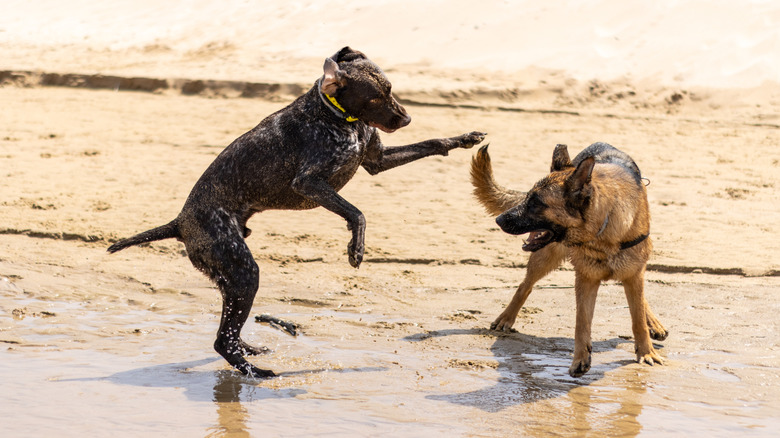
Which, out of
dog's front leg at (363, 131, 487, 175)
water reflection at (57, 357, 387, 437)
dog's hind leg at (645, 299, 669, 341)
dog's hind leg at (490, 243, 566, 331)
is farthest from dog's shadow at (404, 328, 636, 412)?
dog's front leg at (363, 131, 487, 175)

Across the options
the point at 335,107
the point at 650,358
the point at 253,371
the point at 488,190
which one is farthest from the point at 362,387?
the point at 650,358

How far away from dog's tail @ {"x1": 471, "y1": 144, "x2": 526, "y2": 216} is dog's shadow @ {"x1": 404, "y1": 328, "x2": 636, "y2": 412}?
95 centimetres

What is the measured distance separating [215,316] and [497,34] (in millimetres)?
10082

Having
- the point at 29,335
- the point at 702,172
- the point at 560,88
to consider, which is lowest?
the point at 29,335

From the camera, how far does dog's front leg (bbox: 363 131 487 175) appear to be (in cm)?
575

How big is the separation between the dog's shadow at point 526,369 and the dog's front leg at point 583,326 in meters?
0.09

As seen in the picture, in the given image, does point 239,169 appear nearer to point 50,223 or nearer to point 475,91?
point 50,223

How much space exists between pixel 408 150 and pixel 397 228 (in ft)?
11.0

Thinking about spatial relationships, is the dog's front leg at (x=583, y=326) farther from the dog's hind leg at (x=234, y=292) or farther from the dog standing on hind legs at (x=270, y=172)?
the dog's hind leg at (x=234, y=292)

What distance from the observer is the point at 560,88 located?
14047 millimetres

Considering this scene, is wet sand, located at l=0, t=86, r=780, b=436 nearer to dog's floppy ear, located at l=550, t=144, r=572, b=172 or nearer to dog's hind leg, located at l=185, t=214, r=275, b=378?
dog's hind leg, located at l=185, t=214, r=275, b=378

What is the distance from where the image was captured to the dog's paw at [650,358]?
590 cm

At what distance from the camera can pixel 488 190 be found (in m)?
6.48

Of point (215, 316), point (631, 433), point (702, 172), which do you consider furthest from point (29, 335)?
point (702, 172)
